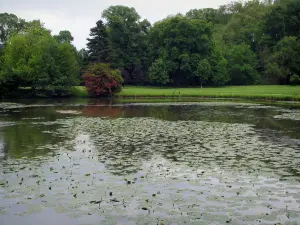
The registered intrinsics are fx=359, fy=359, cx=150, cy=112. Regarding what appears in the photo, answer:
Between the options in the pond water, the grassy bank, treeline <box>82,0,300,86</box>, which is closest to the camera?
the pond water

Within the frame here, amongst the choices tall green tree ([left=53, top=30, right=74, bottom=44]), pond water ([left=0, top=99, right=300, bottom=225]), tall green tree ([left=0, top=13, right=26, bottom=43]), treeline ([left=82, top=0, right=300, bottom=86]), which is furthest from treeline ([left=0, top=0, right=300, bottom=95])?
pond water ([left=0, top=99, right=300, bottom=225])

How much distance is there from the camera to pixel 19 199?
11.4m

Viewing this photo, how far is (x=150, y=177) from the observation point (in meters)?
13.9

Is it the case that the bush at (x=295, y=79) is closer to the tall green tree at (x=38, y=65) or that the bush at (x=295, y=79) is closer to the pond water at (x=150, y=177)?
the tall green tree at (x=38, y=65)

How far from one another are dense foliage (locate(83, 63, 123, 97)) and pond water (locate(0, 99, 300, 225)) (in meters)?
45.0

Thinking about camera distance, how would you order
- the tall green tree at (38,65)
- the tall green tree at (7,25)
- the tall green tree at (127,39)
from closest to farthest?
the tall green tree at (38,65)
the tall green tree at (127,39)
the tall green tree at (7,25)

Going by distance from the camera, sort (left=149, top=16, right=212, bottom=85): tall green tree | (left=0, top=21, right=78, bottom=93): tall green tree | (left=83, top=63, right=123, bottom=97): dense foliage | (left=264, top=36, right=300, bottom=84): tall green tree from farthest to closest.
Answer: (left=149, top=16, right=212, bottom=85): tall green tree → (left=264, top=36, right=300, bottom=84): tall green tree → (left=0, top=21, right=78, bottom=93): tall green tree → (left=83, top=63, right=123, bottom=97): dense foliage

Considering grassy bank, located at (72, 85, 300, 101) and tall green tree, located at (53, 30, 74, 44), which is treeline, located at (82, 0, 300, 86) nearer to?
grassy bank, located at (72, 85, 300, 101)

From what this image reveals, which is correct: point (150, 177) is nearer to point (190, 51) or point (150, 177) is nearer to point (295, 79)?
point (295, 79)

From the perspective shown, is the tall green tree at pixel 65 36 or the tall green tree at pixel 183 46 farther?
the tall green tree at pixel 65 36

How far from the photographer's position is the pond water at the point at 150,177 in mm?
10164

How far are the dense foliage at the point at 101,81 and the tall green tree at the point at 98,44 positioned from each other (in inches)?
654

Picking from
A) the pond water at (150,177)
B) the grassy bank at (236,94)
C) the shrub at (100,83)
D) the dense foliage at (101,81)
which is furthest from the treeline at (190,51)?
the pond water at (150,177)

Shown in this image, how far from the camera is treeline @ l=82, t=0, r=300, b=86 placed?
84812mm
